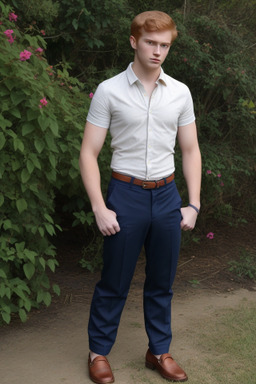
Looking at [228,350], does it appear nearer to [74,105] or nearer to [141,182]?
[141,182]

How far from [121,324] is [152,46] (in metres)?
2.17

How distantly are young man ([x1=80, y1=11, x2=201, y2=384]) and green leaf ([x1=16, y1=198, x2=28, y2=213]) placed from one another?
832 millimetres

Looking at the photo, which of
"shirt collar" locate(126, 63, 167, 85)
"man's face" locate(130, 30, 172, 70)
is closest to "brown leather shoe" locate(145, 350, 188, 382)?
"shirt collar" locate(126, 63, 167, 85)

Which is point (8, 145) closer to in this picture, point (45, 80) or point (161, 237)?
point (45, 80)

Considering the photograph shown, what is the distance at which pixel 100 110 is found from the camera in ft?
10.5

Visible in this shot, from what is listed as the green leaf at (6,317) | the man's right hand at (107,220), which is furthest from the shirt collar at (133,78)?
the green leaf at (6,317)

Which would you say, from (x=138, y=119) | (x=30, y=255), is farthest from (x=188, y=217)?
(x=30, y=255)

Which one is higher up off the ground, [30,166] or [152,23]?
[152,23]

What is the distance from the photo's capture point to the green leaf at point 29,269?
413 centimetres

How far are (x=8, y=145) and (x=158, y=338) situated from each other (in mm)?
1537

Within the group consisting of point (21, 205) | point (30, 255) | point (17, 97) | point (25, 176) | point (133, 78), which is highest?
point (133, 78)

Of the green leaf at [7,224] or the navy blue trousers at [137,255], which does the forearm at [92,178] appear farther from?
the green leaf at [7,224]

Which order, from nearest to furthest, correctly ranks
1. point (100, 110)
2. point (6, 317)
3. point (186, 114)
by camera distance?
point (100, 110), point (186, 114), point (6, 317)

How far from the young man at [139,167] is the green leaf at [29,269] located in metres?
0.79
